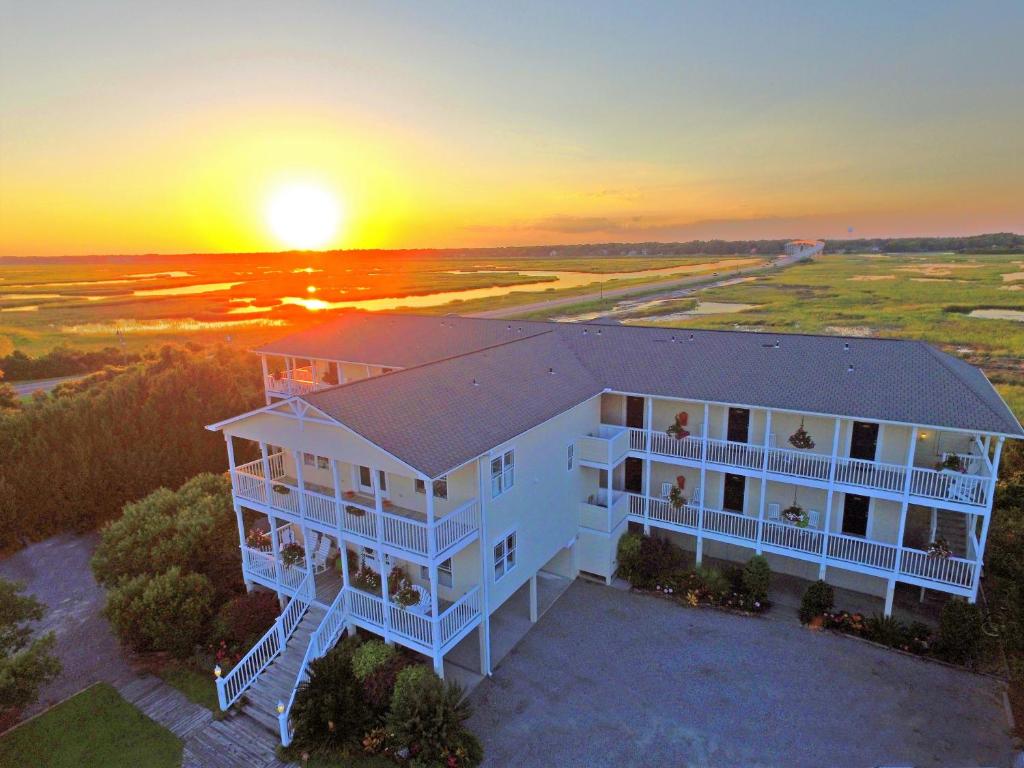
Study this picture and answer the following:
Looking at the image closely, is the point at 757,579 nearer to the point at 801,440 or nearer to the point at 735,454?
the point at 735,454

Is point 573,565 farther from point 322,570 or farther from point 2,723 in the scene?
point 2,723

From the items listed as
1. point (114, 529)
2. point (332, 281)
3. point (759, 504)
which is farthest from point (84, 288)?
point (759, 504)

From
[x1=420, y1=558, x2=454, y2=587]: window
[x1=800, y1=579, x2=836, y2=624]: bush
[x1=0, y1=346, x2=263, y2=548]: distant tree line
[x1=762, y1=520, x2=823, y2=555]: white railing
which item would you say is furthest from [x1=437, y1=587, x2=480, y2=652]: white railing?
[x1=0, y1=346, x2=263, y2=548]: distant tree line

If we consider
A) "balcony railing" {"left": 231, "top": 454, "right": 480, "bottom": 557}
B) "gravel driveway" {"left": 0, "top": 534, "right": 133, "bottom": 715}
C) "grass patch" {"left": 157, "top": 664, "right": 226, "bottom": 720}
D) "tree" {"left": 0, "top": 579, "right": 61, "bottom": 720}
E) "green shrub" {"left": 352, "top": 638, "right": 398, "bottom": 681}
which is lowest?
"gravel driveway" {"left": 0, "top": 534, "right": 133, "bottom": 715}

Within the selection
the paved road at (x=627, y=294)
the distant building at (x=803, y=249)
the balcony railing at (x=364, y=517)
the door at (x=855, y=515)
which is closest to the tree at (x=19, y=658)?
the balcony railing at (x=364, y=517)

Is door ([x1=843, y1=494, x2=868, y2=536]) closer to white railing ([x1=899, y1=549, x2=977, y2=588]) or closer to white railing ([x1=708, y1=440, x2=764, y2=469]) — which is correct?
white railing ([x1=899, y1=549, x2=977, y2=588])

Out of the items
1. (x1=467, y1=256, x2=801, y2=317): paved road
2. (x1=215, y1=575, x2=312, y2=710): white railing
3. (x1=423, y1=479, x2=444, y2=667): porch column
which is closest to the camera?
(x1=423, y1=479, x2=444, y2=667): porch column

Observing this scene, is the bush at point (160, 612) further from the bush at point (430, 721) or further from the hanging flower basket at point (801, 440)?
the hanging flower basket at point (801, 440)
